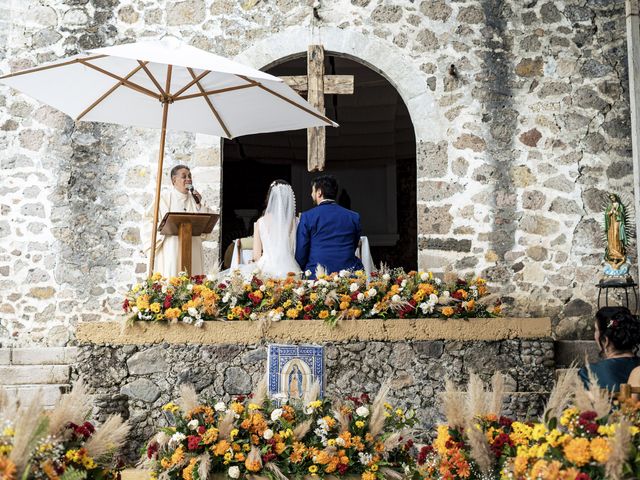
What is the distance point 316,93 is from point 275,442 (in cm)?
489

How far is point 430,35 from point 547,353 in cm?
384

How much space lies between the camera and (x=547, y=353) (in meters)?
6.29

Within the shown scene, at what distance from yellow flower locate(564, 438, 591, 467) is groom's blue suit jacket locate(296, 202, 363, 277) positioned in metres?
4.01

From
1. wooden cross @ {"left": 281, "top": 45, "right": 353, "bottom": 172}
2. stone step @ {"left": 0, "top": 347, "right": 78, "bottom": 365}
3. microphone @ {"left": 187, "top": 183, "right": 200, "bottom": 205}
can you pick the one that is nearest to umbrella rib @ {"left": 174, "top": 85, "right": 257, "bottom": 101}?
microphone @ {"left": 187, "top": 183, "right": 200, "bottom": 205}

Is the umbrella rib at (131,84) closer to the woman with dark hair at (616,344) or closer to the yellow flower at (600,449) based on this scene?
the woman with dark hair at (616,344)

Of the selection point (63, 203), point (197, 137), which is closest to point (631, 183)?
point (197, 137)

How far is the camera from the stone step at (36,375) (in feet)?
23.2

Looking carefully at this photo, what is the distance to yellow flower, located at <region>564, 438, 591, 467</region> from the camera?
10.2ft

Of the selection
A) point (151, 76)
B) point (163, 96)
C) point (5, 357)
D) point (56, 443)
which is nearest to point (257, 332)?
point (163, 96)

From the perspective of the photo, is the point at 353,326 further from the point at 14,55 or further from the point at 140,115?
the point at 14,55

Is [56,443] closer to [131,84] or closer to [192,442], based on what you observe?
[192,442]

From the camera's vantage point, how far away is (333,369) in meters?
6.21

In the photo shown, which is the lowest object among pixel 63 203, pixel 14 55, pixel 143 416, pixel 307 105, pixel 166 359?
pixel 143 416

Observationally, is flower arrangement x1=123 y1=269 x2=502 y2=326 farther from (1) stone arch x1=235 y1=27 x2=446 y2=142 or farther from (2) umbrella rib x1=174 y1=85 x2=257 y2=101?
(1) stone arch x1=235 y1=27 x2=446 y2=142
